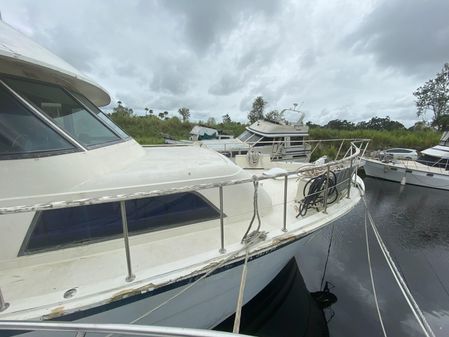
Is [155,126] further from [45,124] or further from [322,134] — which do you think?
[45,124]

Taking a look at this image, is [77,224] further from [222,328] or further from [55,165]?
[222,328]

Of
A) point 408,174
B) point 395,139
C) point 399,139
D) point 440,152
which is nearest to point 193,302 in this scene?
point 408,174

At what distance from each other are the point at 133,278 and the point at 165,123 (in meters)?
29.1

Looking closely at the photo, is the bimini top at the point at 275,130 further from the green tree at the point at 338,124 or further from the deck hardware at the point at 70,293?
the green tree at the point at 338,124

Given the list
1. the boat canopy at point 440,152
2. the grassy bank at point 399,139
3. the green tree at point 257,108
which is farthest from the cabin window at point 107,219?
the green tree at point 257,108

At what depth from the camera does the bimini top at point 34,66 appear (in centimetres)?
197

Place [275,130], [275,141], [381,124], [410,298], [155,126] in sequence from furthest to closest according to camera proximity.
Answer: [381,124], [155,126], [275,130], [275,141], [410,298]

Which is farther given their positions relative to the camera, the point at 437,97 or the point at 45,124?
the point at 437,97

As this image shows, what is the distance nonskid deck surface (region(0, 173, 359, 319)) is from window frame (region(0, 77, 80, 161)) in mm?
809

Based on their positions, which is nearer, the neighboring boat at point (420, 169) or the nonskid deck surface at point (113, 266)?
the nonskid deck surface at point (113, 266)

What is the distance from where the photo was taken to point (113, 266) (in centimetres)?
206

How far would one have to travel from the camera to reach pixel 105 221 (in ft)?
7.43

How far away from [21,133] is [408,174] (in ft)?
56.2

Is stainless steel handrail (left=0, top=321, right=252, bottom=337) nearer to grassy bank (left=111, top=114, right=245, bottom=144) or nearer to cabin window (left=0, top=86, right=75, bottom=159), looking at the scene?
cabin window (left=0, top=86, right=75, bottom=159)
